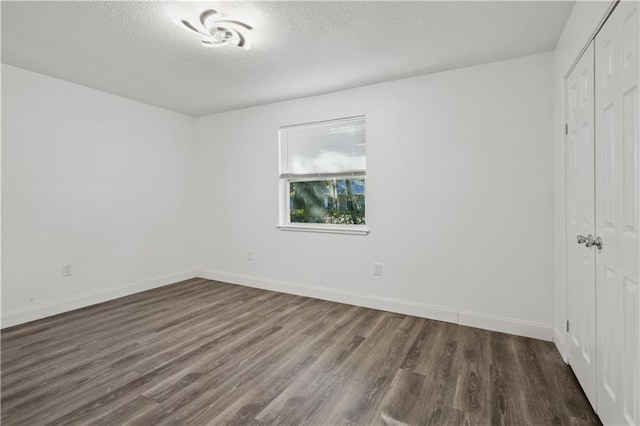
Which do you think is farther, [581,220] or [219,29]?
[219,29]

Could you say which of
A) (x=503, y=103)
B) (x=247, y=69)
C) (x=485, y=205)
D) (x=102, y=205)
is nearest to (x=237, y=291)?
(x=102, y=205)

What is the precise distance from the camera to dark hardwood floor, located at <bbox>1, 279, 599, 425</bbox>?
5.84 feet

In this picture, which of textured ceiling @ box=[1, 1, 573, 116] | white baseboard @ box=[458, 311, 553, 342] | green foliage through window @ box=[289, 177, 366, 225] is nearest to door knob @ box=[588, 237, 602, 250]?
white baseboard @ box=[458, 311, 553, 342]

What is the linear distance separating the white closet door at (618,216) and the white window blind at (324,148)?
227 cm

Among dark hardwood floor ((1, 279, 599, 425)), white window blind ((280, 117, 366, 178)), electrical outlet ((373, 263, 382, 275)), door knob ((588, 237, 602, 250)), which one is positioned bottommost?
dark hardwood floor ((1, 279, 599, 425))

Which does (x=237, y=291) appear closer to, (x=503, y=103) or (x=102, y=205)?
(x=102, y=205)

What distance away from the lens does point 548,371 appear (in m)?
2.19

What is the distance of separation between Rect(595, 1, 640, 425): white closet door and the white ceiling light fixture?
2.20 metres

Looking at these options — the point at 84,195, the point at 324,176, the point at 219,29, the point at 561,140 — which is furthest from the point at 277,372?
the point at 84,195

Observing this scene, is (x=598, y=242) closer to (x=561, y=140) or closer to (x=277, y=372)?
(x=561, y=140)

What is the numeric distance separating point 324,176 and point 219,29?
2070 mm

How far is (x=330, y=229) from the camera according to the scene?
12.6 ft

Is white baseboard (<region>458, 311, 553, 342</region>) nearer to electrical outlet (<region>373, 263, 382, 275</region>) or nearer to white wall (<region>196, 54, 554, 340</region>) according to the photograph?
white wall (<region>196, 54, 554, 340</region>)

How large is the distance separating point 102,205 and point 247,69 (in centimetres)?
251
